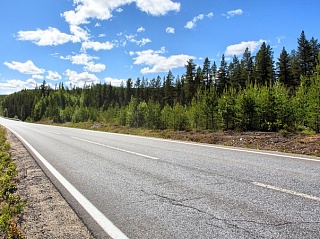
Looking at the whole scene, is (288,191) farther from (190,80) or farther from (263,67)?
(190,80)

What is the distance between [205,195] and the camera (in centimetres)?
466

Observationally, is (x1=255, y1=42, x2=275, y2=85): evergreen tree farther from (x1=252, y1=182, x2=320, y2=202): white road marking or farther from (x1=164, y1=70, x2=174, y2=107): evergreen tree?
(x1=252, y1=182, x2=320, y2=202): white road marking

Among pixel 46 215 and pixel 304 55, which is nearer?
pixel 46 215

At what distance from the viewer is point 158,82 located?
351ft

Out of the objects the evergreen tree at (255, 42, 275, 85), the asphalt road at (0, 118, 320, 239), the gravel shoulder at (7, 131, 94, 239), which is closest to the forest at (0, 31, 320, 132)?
the evergreen tree at (255, 42, 275, 85)

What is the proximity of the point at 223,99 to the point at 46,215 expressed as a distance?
1776 centimetres

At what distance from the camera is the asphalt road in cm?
333

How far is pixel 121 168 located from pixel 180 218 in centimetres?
393

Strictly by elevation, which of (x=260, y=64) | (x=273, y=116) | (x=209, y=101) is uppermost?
(x=260, y=64)

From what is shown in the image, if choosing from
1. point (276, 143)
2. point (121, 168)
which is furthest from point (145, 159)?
point (276, 143)

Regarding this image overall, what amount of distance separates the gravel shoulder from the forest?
14046 millimetres

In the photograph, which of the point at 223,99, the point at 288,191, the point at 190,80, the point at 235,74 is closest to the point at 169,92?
the point at 190,80

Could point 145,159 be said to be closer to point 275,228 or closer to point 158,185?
point 158,185

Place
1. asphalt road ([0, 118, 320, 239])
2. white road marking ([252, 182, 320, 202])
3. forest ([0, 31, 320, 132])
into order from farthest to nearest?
forest ([0, 31, 320, 132]) < white road marking ([252, 182, 320, 202]) < asphalt road ([0, 118, 320, 239])
